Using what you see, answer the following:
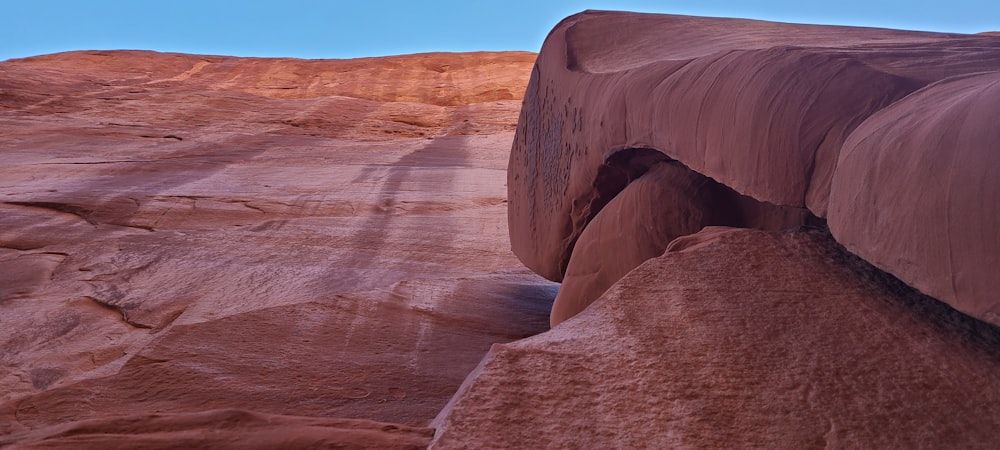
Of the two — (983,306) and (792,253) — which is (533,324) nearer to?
(792,253)

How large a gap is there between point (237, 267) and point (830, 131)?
10.2 feet

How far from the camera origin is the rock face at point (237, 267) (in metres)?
2.31

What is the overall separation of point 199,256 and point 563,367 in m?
3.19

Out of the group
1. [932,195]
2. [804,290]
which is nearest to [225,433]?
[804,290]

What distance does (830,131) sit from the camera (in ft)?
4.93

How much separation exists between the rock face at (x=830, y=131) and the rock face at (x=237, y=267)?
80 centimetres

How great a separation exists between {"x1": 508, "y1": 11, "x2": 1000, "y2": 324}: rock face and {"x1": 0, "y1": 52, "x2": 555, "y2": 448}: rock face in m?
0.80

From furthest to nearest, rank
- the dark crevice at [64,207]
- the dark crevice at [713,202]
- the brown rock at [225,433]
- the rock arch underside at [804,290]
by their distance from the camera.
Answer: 1. the dark crevice at [64,207]
2. the dark crevice at [713,202]
3. the brown rock at [225,433]
4. the rock arch underside at [804,290]

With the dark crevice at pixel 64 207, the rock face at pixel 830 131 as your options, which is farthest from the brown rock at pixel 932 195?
the dark crevice at pixel 64 207

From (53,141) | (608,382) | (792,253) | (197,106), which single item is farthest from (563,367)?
(197,106)

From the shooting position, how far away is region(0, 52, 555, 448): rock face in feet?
7.57

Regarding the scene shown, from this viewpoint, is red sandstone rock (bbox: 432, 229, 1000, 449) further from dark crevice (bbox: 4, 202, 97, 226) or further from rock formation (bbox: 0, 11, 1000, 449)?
dark crevice (bbox: 4, 202, 97, 226)

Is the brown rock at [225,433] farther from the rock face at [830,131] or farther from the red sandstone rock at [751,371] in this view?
the rock face at [830,131]

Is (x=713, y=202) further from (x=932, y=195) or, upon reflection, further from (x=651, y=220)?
(x=932, y=195)
